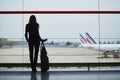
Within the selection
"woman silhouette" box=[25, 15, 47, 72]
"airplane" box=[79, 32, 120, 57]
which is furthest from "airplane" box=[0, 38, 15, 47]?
"airplane" box=[79, 32, 120, 57]

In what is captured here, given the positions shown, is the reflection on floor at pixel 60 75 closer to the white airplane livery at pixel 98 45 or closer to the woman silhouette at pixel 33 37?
the woman silhouette at pixel 33 37

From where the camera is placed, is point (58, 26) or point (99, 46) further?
point (99, 46)

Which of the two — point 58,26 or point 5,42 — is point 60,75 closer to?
point 58,26

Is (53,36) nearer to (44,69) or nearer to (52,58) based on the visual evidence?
(52,58)

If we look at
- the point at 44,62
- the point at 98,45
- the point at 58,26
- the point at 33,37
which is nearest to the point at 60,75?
the point at 44,62

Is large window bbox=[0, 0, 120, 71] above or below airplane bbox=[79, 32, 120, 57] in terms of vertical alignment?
above

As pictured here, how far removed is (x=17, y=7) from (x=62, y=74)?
258 centimetres

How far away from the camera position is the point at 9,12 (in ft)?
34.0

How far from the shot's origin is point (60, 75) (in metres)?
8.80

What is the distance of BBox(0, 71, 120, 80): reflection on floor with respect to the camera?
8.17 m

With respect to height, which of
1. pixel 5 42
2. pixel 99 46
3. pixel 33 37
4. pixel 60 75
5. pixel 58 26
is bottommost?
pixel 60 75

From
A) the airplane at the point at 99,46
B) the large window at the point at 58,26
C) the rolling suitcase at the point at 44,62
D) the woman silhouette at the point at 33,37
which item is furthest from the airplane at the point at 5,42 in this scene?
the airplane at the point at 99,46

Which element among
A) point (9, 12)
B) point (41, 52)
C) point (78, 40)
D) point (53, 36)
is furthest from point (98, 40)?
point (9, 12)

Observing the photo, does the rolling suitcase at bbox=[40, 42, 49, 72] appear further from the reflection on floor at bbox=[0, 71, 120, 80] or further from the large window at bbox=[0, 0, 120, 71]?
the large window at bbox=[0, 0, 120, 71]
